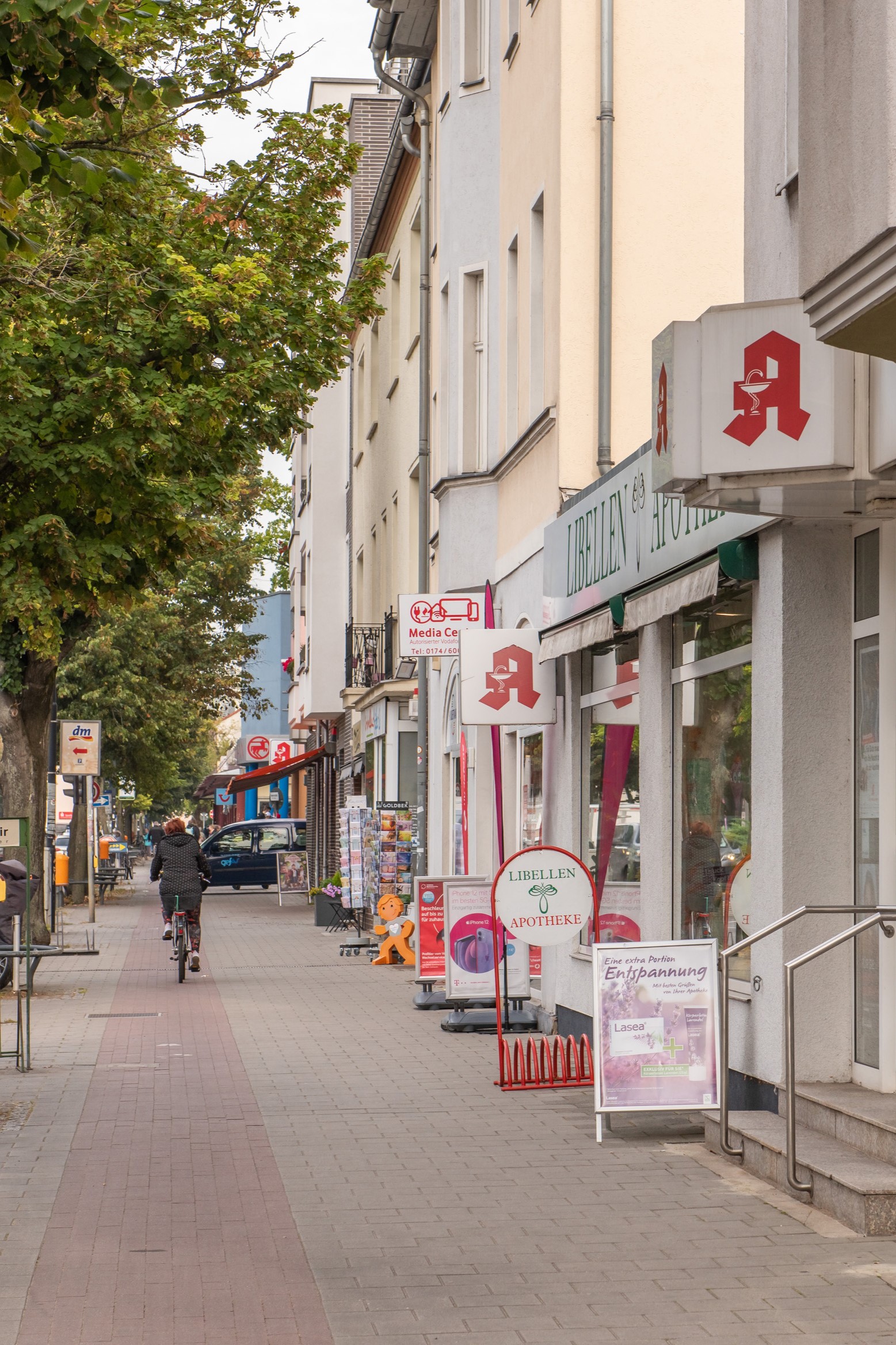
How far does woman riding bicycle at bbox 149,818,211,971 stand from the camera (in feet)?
64.8

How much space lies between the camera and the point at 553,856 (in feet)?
36.7

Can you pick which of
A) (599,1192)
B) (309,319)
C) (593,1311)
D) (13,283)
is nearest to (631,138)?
(309,319)

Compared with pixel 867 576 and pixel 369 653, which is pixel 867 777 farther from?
pixel 369 653

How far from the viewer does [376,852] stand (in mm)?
23422

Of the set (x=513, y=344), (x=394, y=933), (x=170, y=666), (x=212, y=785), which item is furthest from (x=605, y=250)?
(x=212, y=785)

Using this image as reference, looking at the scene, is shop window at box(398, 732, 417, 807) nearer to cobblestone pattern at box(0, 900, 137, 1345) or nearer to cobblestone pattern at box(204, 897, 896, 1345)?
cobblestone pattern at box(0, 900, 137, 1345)

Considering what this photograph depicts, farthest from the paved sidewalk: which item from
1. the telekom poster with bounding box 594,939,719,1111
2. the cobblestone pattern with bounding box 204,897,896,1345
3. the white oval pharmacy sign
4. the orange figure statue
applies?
the orange figure statue

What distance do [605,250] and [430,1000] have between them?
680 cm

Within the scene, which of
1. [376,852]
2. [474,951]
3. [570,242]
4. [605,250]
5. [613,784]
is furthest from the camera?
[376,852]

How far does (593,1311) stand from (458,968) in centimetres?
820

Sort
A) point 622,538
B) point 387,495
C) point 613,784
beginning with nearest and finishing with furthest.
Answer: point 622,538, point 613,784, point 387,495

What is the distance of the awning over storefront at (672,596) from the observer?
9.64 m

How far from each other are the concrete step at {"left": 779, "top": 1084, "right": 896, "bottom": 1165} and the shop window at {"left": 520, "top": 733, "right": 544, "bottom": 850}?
6869 mm

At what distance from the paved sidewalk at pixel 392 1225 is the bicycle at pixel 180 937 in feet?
22.6
